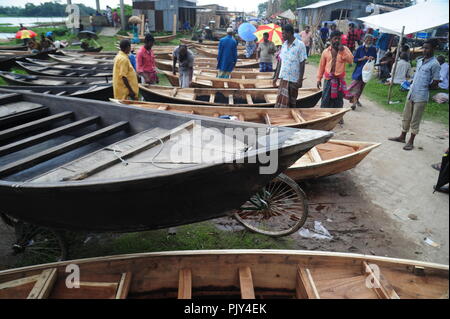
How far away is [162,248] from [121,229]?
2.62 ft

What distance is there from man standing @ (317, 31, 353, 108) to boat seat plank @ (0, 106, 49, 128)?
5083 mm

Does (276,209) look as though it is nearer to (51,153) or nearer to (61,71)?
(51,153)

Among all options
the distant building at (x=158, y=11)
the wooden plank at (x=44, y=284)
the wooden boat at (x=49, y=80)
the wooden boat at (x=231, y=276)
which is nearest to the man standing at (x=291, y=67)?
the wooden boat at (x=231, y=276)

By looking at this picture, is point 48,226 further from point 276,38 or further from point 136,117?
point 276,38

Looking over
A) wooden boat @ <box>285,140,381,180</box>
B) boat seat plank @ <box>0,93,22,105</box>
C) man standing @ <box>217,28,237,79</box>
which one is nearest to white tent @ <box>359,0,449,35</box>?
wooden boat @ <box>285,140,381,180</box>

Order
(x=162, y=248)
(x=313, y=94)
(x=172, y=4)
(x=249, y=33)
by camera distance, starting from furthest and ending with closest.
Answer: (x=172, y=4)
(x=249, y=33)
(x=313, y=94)
(x=162, y=248)

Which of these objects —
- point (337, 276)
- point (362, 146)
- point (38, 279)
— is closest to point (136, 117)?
point (38, 279)

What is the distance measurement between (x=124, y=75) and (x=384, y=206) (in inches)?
186

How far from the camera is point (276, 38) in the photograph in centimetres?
948

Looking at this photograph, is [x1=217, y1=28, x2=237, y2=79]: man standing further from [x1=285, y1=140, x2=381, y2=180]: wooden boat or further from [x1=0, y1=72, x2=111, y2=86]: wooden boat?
[x1=285, y1=140, x2=381, y2=180]: wooden boat

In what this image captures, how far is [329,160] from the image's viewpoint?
3920 millimetres

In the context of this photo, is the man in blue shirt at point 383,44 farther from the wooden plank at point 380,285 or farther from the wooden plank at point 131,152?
the wooden plank at point 380,285

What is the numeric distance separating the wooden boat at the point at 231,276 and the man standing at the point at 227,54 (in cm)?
669

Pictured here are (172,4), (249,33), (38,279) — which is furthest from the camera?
(172,4)
